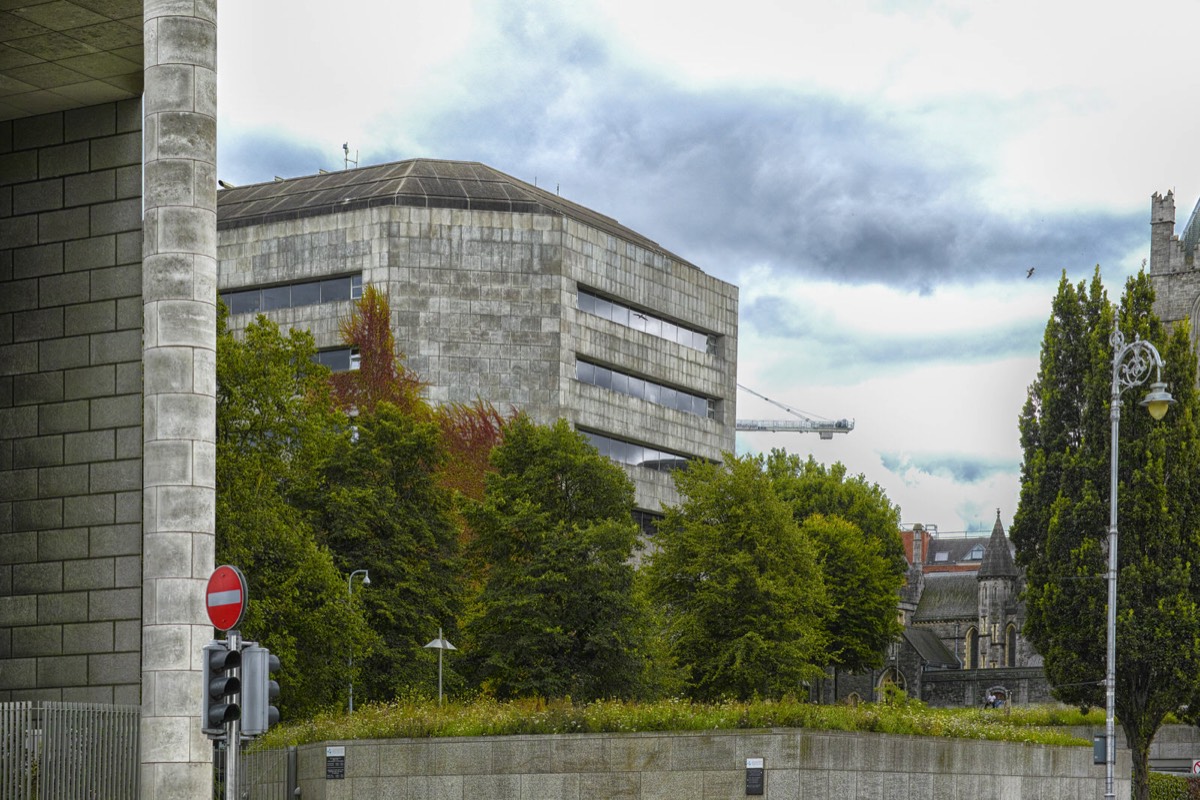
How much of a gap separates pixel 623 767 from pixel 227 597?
15.8 meters

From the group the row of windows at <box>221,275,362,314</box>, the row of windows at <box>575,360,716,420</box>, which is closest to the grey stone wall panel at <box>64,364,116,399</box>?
the row of windows at <box>221,275,362,314</box>

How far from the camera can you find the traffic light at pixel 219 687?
1742cm

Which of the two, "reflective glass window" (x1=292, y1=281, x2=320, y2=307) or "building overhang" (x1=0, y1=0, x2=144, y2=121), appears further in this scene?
"reflective glass window" (x1=292, y1=281, x2=320, y2=307)

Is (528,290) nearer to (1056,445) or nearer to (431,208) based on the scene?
(431,208)

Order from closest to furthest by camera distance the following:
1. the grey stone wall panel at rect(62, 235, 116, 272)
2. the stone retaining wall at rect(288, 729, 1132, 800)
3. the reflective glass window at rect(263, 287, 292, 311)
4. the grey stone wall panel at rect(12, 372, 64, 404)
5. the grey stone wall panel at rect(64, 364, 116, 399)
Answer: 1. the grey stone wall panel at rect(64, 364, 116, 399)
2. the grey stone wall panel at rect(62, 235, 116, 272)
3. the grey stone wall panel at rect(12, 372, 64, 404)
4. the stone retaining wall at rect(288, 729, 1132, 800)
5. the reflective glass window at rect(263, 287, 292, 311)

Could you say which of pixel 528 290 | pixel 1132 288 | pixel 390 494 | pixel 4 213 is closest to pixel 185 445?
pixel 4 213

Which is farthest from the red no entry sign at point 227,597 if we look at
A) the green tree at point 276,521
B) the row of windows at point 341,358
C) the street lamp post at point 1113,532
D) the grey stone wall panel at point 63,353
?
the row of windows at point 341,358

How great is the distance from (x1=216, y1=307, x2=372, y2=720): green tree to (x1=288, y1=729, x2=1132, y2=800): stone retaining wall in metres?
9.70

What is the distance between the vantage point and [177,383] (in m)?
26.6

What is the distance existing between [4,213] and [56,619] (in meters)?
7.79

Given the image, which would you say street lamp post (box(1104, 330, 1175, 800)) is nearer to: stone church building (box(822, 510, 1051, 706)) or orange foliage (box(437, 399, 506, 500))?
orange foliage (box(437, 399, 506, 500))

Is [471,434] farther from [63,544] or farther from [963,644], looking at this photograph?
[963,644]

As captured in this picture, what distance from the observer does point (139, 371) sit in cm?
3008

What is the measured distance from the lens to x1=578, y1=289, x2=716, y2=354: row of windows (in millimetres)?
82500
